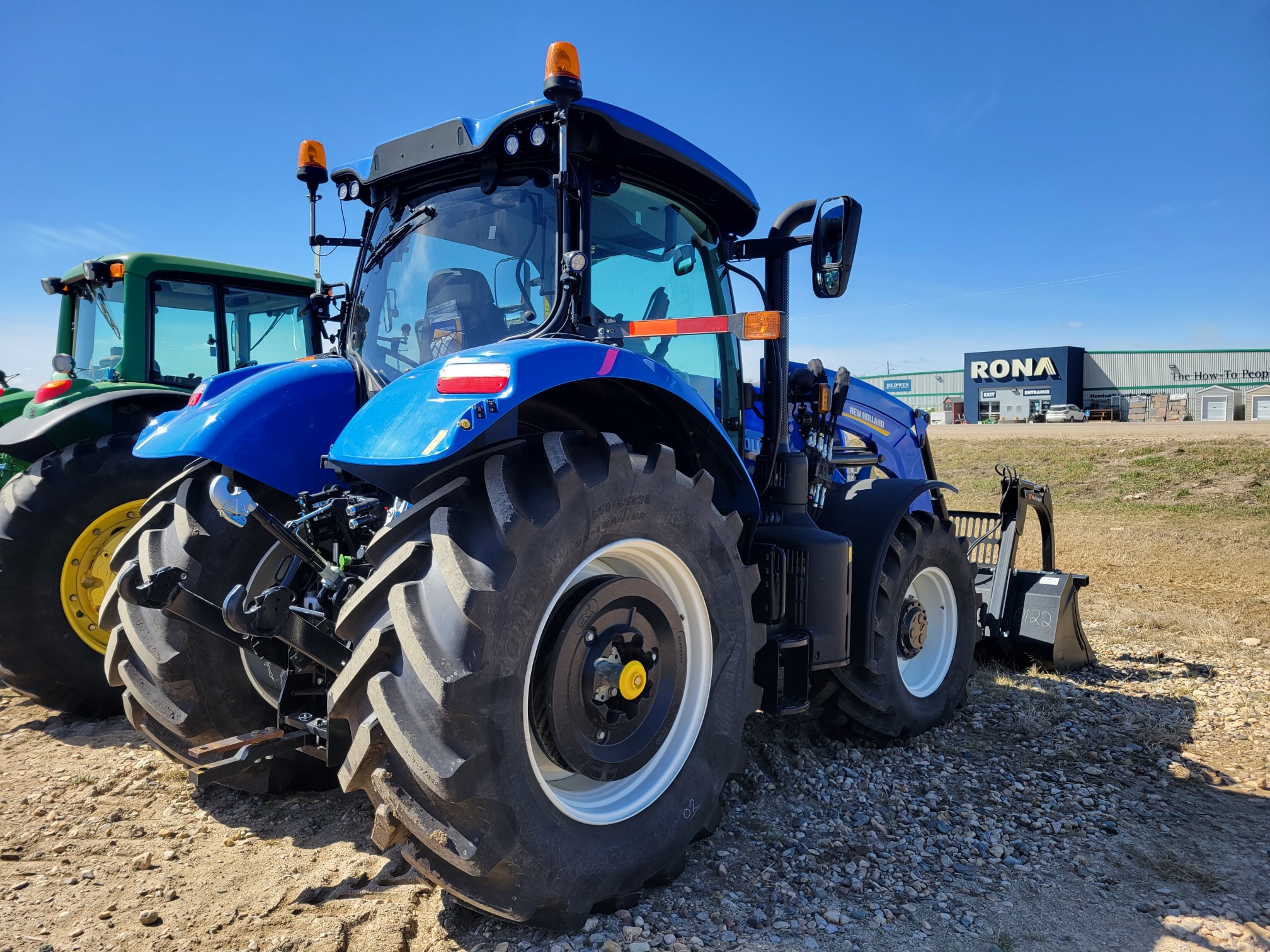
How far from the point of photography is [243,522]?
2.40 meters

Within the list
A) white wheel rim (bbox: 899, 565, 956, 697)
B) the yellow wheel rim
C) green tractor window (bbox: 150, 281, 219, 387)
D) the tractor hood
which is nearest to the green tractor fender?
the yellow wheel rim

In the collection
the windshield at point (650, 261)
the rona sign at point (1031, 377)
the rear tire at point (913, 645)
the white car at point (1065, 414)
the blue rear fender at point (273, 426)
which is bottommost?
the rear tire at point (913, 645)

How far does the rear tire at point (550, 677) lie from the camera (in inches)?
79.1

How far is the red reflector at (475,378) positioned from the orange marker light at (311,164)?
2.08 meters

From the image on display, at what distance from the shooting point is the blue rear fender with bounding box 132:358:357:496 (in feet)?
9.40

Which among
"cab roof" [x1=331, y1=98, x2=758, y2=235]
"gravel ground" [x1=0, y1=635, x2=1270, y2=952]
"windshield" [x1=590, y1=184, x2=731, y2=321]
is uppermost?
"cab roof" [x1=331, y1=98, x2=758, y2=235]

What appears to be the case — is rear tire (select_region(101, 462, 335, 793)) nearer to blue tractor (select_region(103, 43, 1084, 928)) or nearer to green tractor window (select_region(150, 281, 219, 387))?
blue tractor (select_region(103, 43, 1084, 928))

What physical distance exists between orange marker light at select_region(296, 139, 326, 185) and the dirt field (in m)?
2.63

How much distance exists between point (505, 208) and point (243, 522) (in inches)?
55.3

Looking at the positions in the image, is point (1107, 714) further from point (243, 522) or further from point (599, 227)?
point (243, 522)

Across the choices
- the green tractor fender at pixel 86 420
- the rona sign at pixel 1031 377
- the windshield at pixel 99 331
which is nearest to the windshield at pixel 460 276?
the green tractor fender at pixel 86 420

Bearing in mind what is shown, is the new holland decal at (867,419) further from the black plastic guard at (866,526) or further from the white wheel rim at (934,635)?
the white wheel rim at (934,635)

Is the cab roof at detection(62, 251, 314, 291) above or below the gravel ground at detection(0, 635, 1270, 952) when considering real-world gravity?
above

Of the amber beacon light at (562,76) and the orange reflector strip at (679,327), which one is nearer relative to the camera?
the amber beacon light at (562,76)
